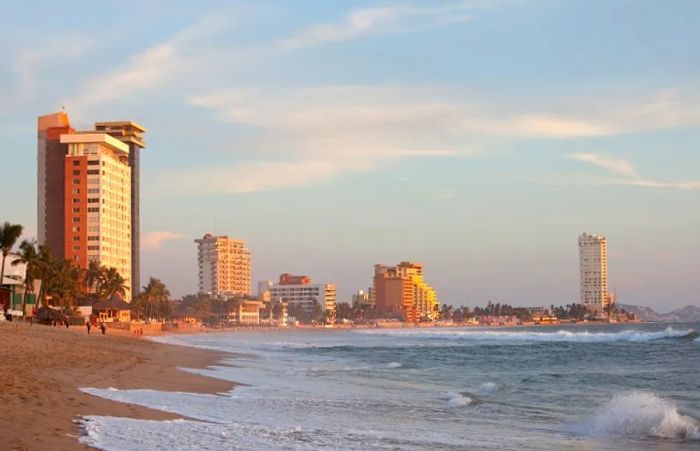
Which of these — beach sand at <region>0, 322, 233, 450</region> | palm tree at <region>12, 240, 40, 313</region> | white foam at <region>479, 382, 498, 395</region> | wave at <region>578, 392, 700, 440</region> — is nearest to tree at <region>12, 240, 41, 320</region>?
palm tree at <region>12, 240, 40, 313</region>

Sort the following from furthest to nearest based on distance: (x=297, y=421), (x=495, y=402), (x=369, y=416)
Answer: (x=495, y=402)
(x=369, y=416)
(x=297, y=421)

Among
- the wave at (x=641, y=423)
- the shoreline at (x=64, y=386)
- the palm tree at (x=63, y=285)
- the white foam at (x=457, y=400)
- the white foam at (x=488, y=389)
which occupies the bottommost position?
the white foam at (x=488, y=389)

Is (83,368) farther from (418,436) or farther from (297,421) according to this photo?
(418,436)

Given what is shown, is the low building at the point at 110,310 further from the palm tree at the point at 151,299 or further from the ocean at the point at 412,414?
the ocean at the point at 412,414

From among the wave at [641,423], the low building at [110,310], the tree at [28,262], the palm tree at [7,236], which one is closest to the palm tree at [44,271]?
the tree at [28,262]

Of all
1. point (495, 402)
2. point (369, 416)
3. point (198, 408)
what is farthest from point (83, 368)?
point (495, 402)

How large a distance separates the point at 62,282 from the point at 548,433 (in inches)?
3366

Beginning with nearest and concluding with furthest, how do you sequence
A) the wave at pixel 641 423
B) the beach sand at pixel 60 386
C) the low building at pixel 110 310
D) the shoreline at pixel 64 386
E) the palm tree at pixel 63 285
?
the beach sand at pixel 60 386 → the shoreline at pixel 64 386 → the wave at pixel 641 423 → the palm tree at pixel 63 285 → the low building at pixel 110 310

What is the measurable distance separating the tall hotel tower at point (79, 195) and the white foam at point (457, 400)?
132185mm

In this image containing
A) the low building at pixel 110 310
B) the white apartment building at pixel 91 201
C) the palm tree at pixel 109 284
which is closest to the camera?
the low building at pixel 110 310

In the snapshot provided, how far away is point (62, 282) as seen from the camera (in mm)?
94812

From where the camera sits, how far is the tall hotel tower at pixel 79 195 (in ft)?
494

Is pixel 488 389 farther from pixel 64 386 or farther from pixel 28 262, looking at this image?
pixel 28 262

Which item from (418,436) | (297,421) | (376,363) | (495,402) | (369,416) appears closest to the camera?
(418,436)
